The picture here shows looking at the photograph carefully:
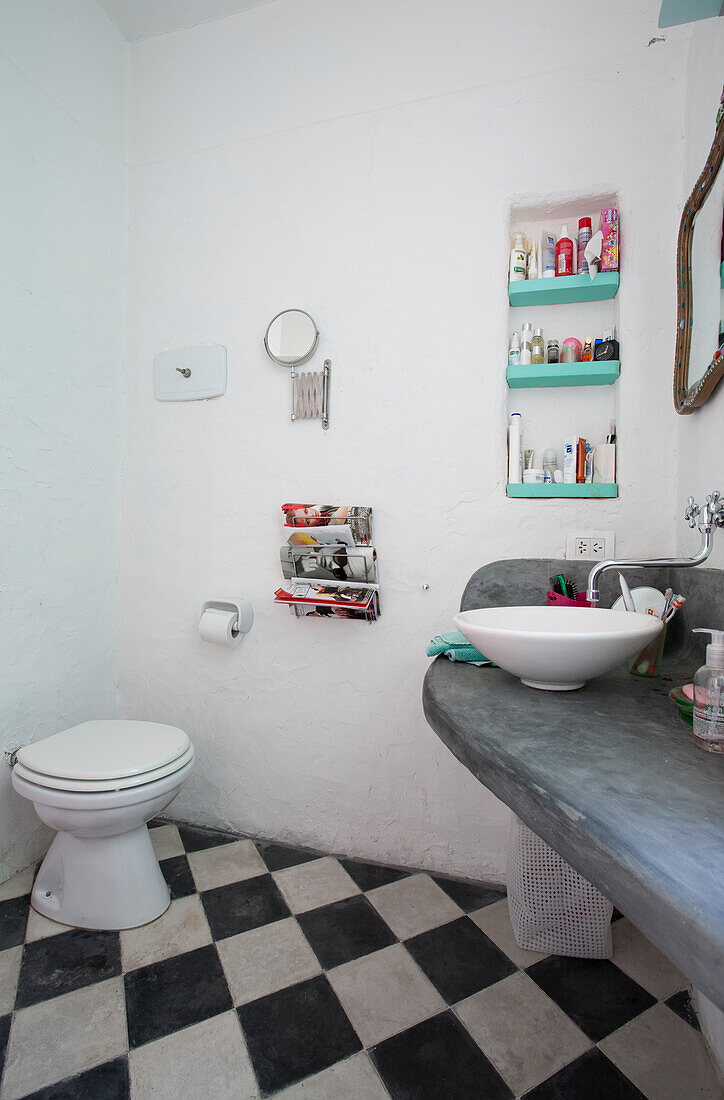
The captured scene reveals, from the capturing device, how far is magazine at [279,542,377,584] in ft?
5.57

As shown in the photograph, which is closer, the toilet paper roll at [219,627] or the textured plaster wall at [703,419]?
the textured plaster wall at [703,419]

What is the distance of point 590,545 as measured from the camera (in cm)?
155

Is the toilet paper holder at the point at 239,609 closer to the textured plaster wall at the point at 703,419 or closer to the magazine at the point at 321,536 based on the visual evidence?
the magazine at the point at 321,536

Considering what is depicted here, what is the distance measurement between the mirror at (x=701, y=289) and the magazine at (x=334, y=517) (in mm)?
891

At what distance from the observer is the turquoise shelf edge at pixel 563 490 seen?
1544 millimetres

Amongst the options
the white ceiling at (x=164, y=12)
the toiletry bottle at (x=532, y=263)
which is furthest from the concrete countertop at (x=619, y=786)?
the white ceiling at (x=164, y=12)

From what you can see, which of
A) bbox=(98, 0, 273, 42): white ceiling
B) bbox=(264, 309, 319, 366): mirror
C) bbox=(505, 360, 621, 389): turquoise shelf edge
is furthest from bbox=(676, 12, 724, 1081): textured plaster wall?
bbox=(98, 0, 273, 42): white ceiling

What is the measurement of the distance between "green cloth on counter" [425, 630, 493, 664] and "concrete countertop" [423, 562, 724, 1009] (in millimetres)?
123

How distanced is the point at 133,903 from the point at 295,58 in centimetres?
262

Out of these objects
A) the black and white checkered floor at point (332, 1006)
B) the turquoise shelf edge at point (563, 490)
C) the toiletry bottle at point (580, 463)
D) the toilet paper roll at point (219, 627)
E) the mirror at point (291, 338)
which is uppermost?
the mirror at point (291, 338)

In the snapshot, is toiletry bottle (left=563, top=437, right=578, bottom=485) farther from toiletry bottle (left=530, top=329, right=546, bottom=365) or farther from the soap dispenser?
the soap dispenser

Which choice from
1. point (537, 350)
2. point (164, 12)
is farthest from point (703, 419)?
point (164, 12)

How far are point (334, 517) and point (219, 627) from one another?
1.71ft

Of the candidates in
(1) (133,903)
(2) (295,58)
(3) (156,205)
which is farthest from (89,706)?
(2) (295,58)
